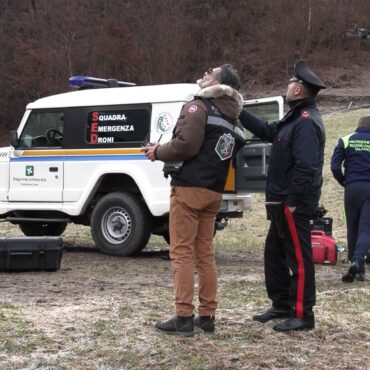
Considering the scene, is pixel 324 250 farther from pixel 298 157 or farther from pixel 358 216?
pixel 298 157

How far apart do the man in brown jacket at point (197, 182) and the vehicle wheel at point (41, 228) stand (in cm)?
592

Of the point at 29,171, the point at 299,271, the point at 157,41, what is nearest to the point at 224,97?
the point at 299,271

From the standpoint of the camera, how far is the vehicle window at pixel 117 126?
8.97 m

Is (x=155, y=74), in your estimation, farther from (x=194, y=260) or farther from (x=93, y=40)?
(x=194, y=260)

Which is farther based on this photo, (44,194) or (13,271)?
(44,194)

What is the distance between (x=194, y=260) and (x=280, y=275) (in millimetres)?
794

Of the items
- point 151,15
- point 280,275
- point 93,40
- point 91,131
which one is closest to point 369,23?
point 151,15

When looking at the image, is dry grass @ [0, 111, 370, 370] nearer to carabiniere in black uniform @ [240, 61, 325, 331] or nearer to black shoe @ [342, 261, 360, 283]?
black shoe @ [342, 261, 360, 283]

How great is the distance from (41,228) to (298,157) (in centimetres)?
665

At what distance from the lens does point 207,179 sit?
4.88 meters

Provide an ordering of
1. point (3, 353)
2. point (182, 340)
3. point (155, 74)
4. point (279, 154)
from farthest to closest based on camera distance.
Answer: point (155, 74) < point (279, 154) < point (182, 340) < point (3, 353)

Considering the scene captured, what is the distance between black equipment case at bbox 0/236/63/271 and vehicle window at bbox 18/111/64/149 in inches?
85.9

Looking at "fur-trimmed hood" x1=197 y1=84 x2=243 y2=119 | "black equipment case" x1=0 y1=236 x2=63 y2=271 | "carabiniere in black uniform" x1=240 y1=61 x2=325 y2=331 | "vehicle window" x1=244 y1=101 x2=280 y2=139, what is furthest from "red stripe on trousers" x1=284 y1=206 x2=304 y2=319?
"vehicle window" x1=244 y1=101 x2=280 y2=139

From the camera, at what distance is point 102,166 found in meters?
9.06
